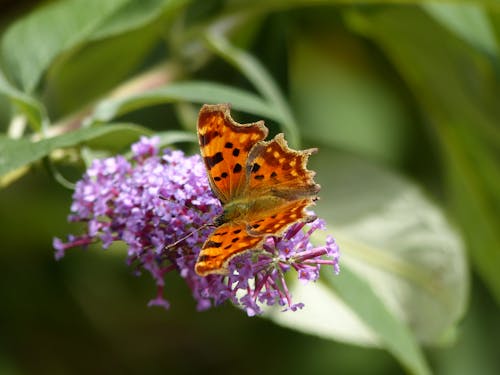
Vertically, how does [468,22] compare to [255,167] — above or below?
above

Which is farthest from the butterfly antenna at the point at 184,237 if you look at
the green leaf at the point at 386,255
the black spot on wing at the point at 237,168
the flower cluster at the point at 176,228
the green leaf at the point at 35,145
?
the green leaf at the point at 386,255

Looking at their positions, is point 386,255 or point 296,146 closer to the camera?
point 296,146

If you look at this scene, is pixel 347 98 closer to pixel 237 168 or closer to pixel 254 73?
pixel 254 73

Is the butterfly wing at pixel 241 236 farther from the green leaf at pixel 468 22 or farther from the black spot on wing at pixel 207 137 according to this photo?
the green leaf at pixel 468 22

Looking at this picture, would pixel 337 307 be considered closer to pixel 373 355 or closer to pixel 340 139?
pixel 373 355

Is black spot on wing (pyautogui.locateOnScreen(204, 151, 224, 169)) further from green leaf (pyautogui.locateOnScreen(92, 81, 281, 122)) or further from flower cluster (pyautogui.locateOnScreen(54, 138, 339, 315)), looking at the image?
green leaf (pyautogui.locateOnScreen(92, 81, 281, 122))

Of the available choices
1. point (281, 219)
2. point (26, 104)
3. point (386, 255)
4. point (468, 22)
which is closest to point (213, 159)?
point (281, 219)
